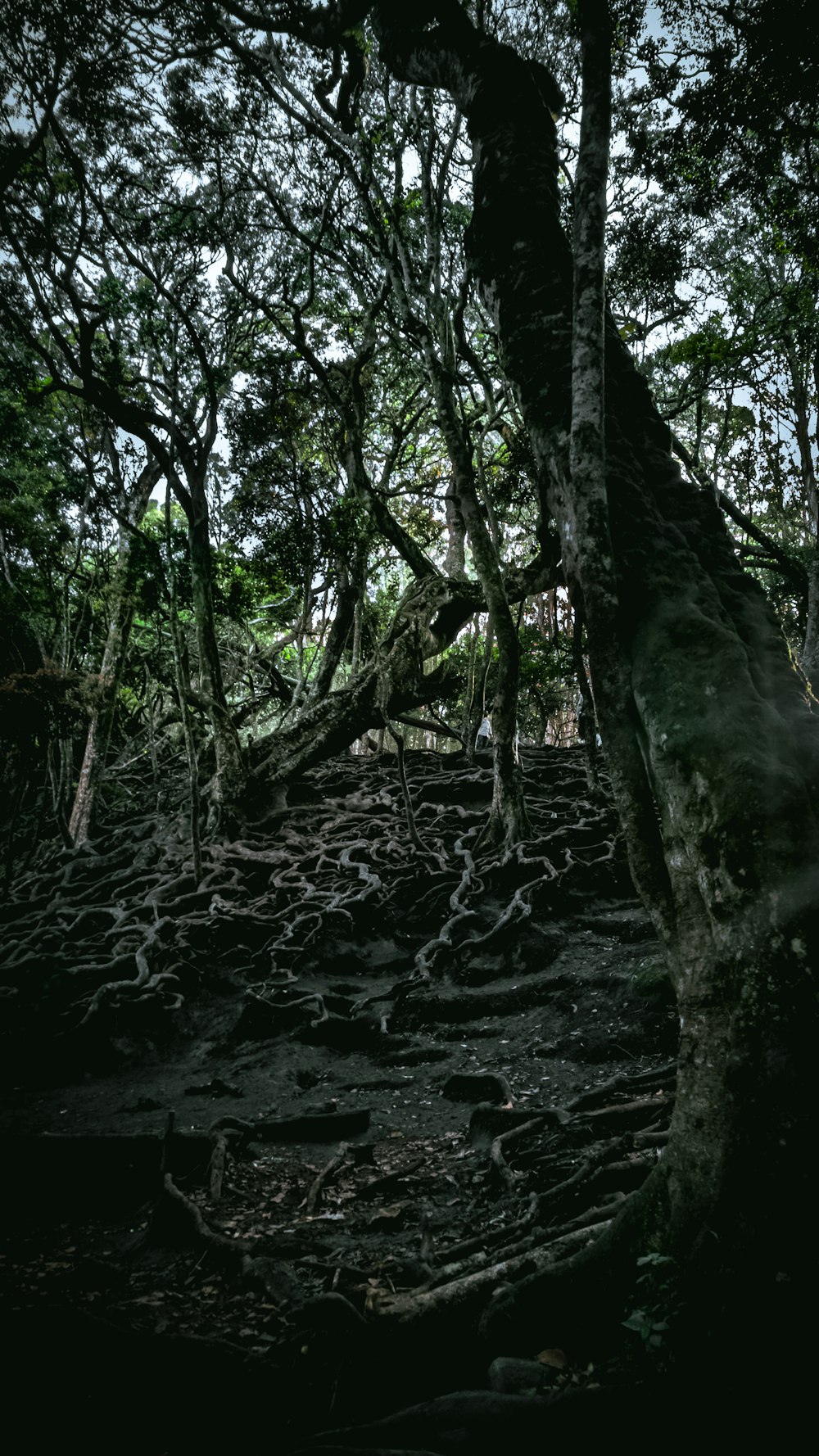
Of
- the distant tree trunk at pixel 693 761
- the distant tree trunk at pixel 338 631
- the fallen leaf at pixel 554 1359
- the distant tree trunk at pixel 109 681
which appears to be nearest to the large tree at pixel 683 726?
the distant tree trunk at pixel 693 761

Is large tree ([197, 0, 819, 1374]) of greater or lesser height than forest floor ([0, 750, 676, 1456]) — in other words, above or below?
above

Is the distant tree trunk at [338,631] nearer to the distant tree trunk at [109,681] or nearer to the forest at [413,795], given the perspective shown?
the forest at [413,795]

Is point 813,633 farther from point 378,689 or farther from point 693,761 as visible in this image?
point 693,761

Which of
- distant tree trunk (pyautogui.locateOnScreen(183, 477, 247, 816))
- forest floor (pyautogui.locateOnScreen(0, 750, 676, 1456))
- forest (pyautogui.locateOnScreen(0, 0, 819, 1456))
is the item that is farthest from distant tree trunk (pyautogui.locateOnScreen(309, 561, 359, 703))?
forest floor (pyautogui.locateOnScreen(0, 750, 676, 1456))

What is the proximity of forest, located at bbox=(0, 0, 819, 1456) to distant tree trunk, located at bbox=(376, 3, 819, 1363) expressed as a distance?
0.01m

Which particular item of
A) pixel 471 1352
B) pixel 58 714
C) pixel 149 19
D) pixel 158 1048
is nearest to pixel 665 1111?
pixel 471 1352

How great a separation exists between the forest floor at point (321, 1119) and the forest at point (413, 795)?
3 cm

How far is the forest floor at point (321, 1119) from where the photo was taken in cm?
210

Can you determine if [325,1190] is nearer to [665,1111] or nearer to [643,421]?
[665,1111]

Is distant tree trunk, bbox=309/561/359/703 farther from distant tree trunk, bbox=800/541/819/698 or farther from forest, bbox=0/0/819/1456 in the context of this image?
distant tree trunk, bbox=800/541/819/698

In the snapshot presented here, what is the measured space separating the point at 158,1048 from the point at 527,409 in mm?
6400

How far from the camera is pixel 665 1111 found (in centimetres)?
344

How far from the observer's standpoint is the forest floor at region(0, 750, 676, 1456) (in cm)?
210

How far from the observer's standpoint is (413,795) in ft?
37.0
